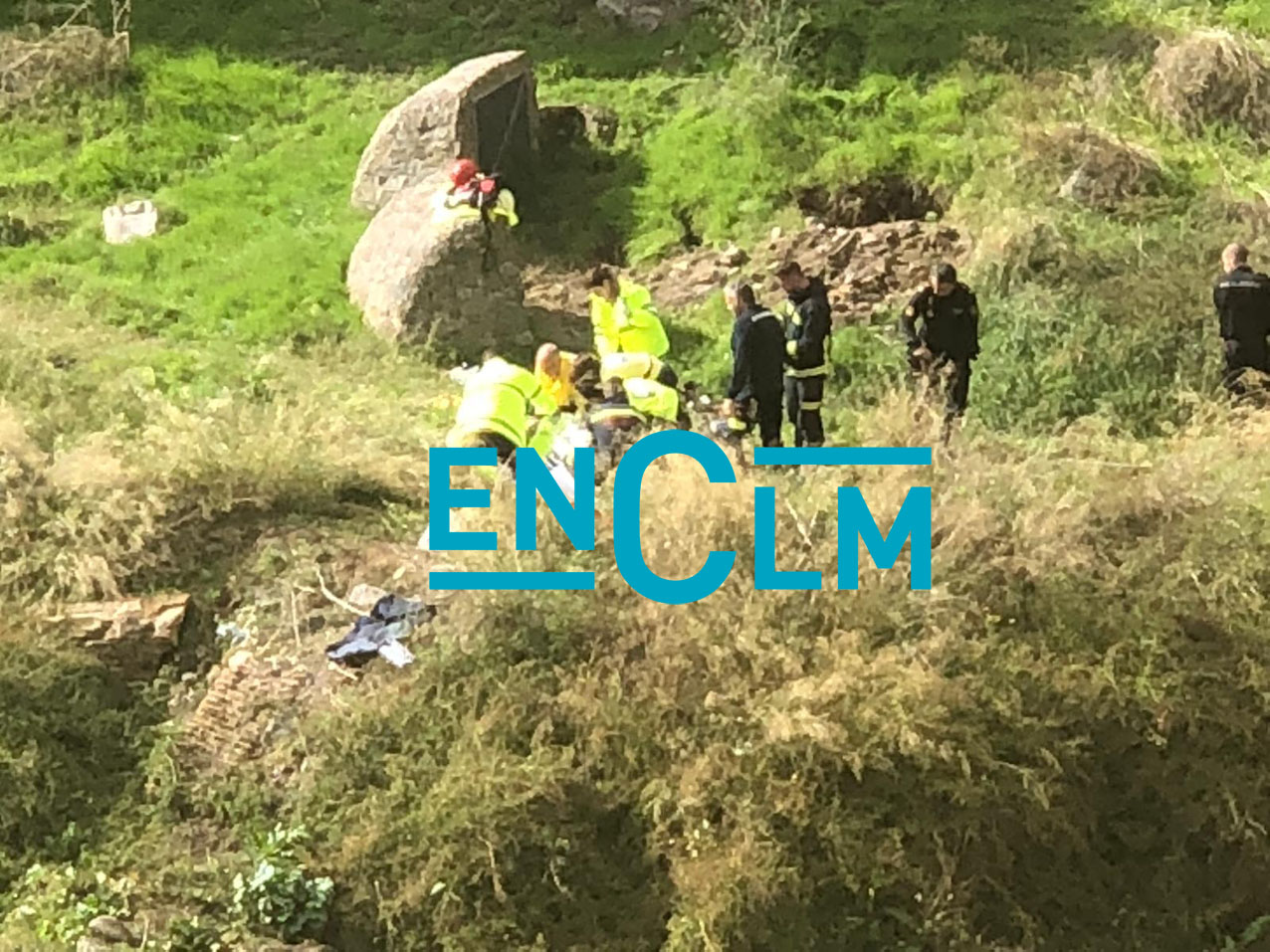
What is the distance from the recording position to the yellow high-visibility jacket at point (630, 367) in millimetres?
8742

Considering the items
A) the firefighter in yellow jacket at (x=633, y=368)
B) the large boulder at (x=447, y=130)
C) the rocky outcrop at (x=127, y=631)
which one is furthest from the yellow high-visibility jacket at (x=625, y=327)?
the large boulder at (x=447, y=130)

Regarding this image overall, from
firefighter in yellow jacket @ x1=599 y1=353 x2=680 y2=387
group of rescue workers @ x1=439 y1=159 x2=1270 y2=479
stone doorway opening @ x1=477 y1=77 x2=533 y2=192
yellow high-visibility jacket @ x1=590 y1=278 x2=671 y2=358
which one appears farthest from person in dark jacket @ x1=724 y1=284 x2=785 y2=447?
stone doorway opening @ x1=477 y1=77 x2=533 y2=192

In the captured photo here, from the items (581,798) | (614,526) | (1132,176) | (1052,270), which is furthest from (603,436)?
(1132,176)

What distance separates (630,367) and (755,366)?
28.5 inches

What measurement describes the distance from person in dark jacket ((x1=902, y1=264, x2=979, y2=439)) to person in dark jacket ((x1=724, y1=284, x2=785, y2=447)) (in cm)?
87

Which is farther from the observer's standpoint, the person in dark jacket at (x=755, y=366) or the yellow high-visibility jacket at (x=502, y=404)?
the person in dark jacket at (x=755, y=366)

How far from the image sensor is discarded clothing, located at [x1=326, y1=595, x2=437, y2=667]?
7.34m

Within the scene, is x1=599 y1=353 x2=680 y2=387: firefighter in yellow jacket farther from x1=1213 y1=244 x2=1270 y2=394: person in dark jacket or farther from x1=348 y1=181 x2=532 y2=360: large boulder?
x1=1213 y1=244 x2=1270 y2=394: person in dark jacket

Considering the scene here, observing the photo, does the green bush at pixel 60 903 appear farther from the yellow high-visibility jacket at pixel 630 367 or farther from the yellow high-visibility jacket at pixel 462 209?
the yellow high-visibility jacket at pixel 462 209

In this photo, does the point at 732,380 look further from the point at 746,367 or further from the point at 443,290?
the point at 443,290

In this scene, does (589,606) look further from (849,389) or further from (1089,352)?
(1089,352)

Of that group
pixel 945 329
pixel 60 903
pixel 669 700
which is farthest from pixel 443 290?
pixel 60 903

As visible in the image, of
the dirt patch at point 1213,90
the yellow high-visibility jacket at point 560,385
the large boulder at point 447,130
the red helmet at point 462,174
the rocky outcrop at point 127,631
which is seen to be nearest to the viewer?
the rocky outcrop at point 127,631

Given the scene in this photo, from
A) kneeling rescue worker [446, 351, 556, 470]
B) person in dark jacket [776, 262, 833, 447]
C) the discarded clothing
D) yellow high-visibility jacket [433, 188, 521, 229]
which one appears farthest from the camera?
yellow high-visibility jacket [433, 188, 521, 229]
